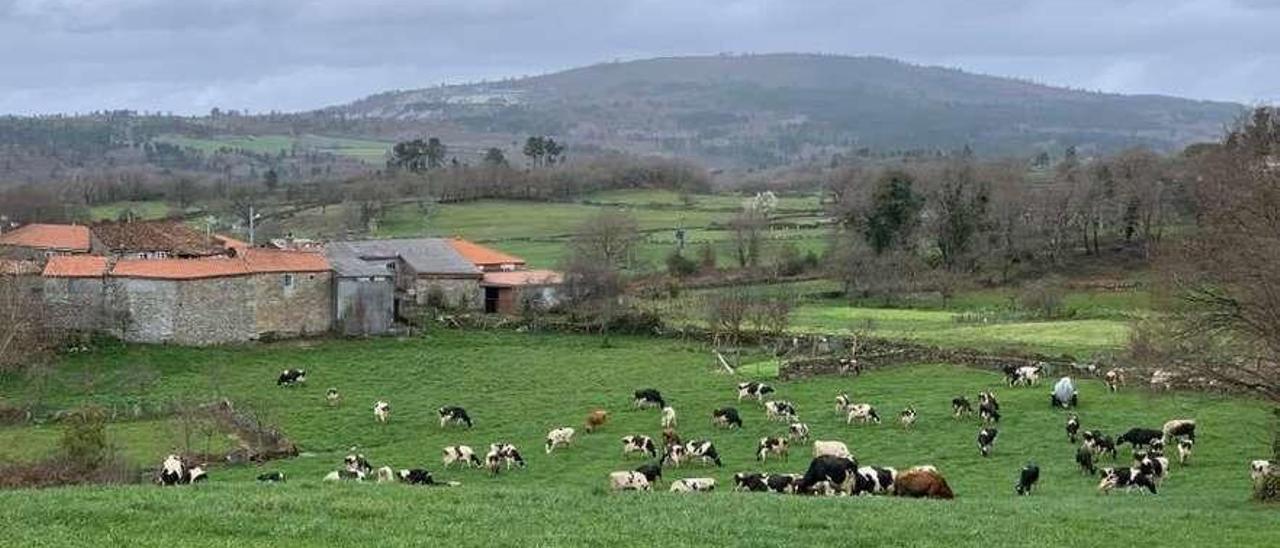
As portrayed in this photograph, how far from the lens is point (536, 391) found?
5062 cm

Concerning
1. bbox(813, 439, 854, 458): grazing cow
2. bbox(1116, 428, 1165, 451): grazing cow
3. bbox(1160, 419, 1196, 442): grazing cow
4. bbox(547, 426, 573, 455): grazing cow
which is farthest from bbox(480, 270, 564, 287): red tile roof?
bbox(1116, 428, 1165, 451): grazing cow

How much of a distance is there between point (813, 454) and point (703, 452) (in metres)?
2.98

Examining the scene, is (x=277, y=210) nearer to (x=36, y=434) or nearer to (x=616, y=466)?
(x=36, y=434)

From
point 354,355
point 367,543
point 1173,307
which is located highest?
point 1173,307

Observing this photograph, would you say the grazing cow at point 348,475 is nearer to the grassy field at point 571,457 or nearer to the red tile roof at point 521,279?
the grassy field at point 571,457

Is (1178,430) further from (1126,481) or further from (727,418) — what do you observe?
(727,418)

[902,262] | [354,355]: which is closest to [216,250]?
[354,355]

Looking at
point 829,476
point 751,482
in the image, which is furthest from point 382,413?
point 829,476

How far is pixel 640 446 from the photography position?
3719cm

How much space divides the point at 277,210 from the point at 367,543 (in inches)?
4910

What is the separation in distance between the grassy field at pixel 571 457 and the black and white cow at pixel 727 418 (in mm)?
687

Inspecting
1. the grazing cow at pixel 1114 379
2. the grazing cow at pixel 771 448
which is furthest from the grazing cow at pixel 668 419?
the grazing cow at pixel 1114 379

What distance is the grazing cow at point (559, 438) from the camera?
38562 mm

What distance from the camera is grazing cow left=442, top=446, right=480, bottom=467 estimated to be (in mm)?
36375
